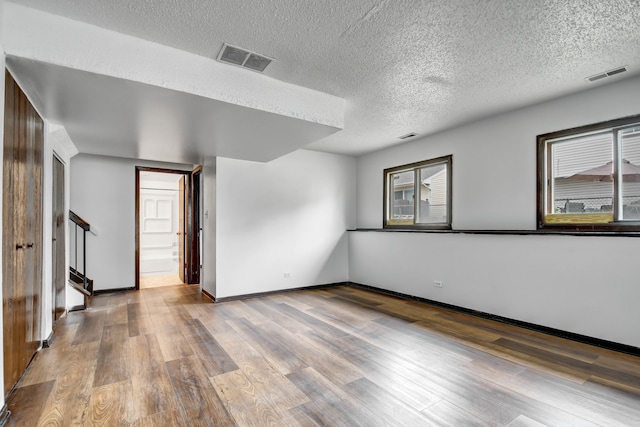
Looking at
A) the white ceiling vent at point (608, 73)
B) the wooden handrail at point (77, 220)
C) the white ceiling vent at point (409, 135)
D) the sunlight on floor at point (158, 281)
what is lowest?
the sunlight on floor at point (158, 281)

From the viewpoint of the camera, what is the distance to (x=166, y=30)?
2.12m

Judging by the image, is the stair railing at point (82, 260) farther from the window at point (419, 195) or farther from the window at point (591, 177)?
the window at point (591, 177)

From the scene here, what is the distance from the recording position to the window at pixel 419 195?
4.56 metres

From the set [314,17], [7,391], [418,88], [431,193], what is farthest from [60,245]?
[431,193]

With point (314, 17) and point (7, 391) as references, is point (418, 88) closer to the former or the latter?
point (314, 17)

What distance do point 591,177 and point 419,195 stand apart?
7.19 ft

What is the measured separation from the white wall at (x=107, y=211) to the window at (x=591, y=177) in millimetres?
6089

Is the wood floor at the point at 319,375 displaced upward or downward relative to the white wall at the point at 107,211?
downward

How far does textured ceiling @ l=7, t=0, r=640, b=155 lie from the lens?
1901 millimetres

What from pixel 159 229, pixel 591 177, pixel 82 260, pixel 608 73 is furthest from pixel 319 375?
A: pixel 159 229

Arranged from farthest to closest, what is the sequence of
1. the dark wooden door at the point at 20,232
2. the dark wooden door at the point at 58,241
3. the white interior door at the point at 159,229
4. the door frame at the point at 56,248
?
the white interior door at the point at 159,229, the dark wooden door at the point at 58,241, the door frame at the point at 56,248, the dark wooden door at the point at 20,232

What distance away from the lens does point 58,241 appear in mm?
3629

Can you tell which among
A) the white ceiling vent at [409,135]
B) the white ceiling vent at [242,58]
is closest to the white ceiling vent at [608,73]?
the white ceiling vent at [409,135]

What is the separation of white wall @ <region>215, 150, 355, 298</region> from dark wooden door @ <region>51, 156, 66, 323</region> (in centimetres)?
184
